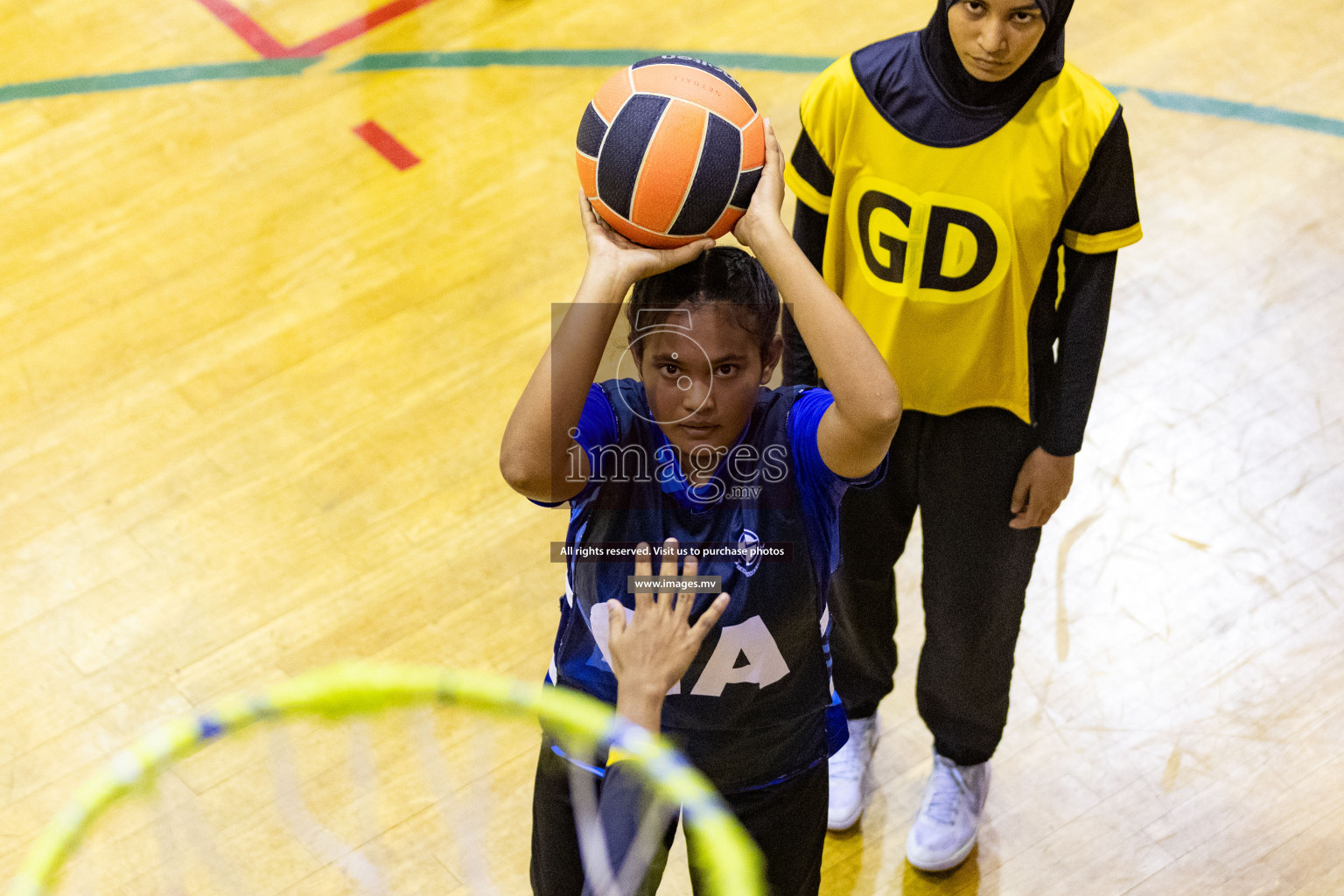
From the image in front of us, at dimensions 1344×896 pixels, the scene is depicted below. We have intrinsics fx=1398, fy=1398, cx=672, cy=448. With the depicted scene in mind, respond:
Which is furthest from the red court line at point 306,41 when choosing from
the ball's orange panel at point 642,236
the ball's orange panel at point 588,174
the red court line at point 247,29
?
the ball's orange panel at point 642,236

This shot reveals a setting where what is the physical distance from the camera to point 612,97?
1891mm

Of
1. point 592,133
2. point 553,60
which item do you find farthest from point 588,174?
point 553,60

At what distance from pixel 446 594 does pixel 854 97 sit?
151 cm

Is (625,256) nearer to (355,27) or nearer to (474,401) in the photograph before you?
(474,401)

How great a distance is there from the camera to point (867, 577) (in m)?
2.52

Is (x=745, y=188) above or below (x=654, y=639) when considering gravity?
above

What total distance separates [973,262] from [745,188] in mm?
424

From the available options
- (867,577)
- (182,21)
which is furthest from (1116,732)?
(182,21)

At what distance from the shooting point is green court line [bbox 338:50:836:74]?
171 inches

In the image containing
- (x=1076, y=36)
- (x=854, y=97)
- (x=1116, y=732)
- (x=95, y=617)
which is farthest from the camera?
(x=1076, y=36)

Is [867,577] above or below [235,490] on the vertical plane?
above

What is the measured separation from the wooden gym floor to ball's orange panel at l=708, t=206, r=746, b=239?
131 cm

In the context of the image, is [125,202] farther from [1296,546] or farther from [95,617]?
[1296,546]

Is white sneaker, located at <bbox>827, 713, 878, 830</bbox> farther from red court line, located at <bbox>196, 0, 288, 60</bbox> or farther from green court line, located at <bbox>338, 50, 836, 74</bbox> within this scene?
red court line, located at <bbox>196, 0, 288, 60</bbox>
